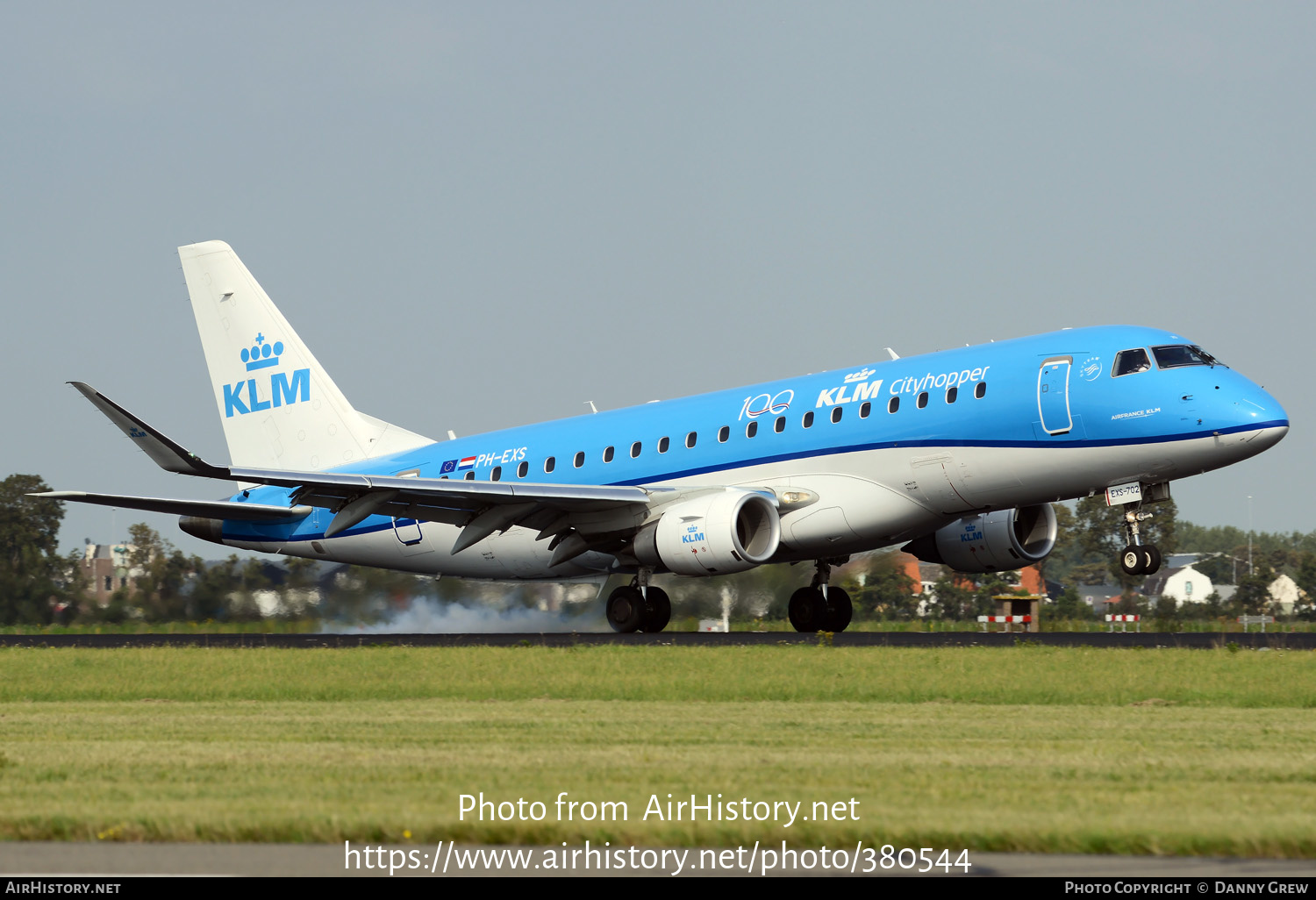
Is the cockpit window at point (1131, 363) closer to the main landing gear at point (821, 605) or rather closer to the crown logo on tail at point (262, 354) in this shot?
the main landing gear at point (821, 605)

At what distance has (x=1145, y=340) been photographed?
79.2ft

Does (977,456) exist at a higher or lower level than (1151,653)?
higher

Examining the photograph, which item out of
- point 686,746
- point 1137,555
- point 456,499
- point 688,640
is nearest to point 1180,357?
point 1137,555

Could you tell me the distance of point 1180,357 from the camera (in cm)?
2388

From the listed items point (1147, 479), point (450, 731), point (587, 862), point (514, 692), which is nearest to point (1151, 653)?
point (1147, 479)

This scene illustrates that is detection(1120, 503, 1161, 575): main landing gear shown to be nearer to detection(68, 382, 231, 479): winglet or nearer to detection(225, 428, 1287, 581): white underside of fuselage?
detection(225, 428, 1287, 581): white underside of fuselage

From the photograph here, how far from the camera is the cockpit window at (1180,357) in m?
23.8

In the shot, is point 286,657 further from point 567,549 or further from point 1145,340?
point 1145,340

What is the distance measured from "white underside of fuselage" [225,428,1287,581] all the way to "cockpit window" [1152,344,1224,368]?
1.27m

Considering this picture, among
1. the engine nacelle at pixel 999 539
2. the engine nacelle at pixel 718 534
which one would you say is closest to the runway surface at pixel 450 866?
the engine nacelle at pixel 718 534

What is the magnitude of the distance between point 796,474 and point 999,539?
4.77 metres

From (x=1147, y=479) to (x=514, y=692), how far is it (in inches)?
A: 476

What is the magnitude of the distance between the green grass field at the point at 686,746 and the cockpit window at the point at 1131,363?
4913 millimetres

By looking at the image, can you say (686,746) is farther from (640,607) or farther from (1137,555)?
(640,607)
